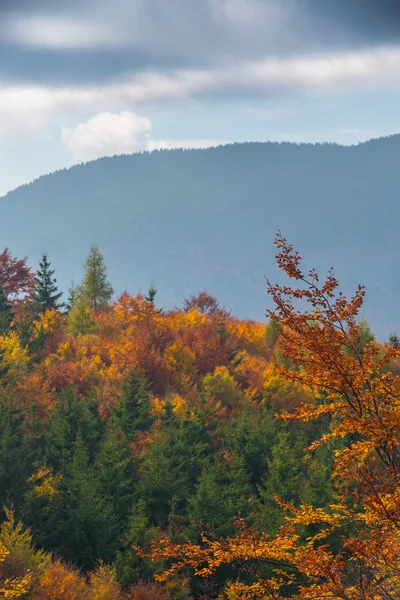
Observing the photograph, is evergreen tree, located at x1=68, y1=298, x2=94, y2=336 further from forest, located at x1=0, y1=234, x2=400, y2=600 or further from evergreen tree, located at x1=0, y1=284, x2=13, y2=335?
evergreen tree, located at x1=0, y1=284, x2=13, y2=335

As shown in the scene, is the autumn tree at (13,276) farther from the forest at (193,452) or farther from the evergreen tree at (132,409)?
→ the evergreen tree at (132,409)

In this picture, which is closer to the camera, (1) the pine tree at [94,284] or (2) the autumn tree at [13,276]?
(2) the autumn tree at [13,276]

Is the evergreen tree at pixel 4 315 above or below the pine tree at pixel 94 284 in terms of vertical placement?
below

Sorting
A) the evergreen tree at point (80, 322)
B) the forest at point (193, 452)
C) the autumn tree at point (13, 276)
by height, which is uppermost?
the autumn tree at point (13, 276)

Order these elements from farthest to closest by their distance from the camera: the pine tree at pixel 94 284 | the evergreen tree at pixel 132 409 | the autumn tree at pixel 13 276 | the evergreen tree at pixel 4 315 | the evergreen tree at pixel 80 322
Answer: the pine tree at pixel 94 284
the autumn tree at pixel 13 276
the evergreen tree at pixel 80 322
the evergreen tree at pixel 4 315
the evergreen tree at pixel 132 409

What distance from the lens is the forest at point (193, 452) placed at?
10.3m

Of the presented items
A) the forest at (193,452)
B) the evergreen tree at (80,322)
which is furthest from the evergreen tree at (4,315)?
the evergreen tree at (80,322)

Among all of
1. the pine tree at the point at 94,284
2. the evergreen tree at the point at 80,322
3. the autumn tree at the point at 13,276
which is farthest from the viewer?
the pine tree at the point at 94,284

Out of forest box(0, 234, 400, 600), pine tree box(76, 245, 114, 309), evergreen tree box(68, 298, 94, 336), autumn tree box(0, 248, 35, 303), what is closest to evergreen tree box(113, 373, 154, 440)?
forest box(0, 234, 400, 600)

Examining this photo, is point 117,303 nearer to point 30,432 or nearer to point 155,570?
point 30,432

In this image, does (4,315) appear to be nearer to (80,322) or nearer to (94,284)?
(80,322)

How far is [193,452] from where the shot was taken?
42562mm

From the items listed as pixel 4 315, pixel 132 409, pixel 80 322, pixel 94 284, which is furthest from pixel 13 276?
pixel 132 409

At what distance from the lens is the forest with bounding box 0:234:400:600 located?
1027 centimetres
